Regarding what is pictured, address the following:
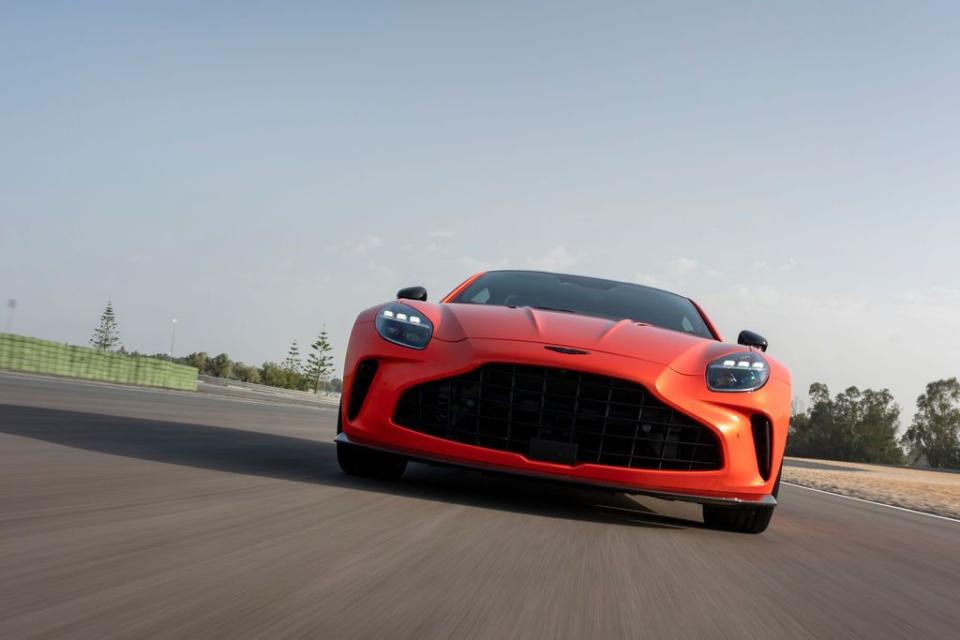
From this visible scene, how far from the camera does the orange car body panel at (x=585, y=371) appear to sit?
400cm

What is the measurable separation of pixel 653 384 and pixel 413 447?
1146 mm

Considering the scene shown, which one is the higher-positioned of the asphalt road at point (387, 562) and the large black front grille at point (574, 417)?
the large black front grille at point (574, 417)

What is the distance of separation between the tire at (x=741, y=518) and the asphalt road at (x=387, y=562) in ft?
0.26

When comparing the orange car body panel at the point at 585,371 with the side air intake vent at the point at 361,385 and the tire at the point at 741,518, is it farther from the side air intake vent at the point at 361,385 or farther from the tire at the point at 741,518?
the tire at the point at 741,518

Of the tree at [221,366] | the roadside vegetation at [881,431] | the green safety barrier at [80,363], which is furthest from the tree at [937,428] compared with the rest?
the tree at [221,366]

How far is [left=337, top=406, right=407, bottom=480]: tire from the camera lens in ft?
15.0

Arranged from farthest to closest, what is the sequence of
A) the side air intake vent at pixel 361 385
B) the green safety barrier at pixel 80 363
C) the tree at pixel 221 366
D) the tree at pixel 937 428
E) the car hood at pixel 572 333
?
the tree at pixel 221 366
the tree at pixel 937 428
the green safety barrier at pixel 80 363
the side air intake vent at pixel 361 385
the car hood at pixel 572 333

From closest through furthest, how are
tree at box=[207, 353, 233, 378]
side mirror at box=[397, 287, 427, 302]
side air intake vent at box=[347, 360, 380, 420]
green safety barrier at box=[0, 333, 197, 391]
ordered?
side air intake vent at box=[347, 360, 380, 420]
side mirror at box=[397, 287, 427, 302]
green safety barrier at box=[0, 333, 197, 391]
tree at box=[207, 353, 233, 378]

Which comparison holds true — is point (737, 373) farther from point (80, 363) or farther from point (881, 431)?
point (881, 431)

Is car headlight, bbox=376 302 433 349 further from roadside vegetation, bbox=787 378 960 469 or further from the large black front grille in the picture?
roadside vegetation, bbox=787 378 960 469

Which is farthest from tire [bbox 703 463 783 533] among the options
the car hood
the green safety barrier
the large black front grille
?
the green safety barrier

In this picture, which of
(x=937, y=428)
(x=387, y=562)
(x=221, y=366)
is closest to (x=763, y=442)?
(x=387, y=562)

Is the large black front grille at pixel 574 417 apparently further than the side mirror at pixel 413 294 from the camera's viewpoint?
No

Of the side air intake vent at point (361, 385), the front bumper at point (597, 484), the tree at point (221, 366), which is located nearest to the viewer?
the front bumper at point (597, 484)
